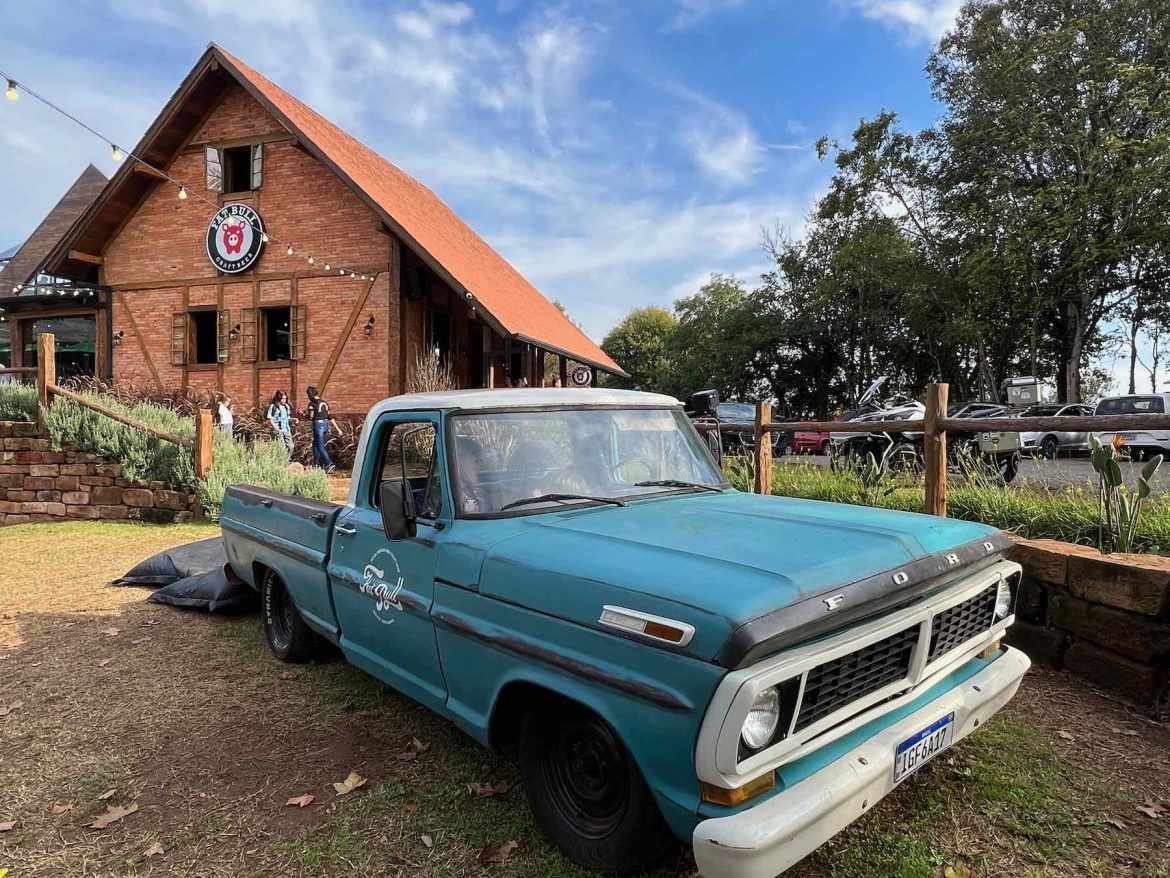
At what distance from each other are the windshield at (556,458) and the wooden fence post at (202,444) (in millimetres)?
8361

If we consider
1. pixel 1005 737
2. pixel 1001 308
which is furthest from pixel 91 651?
pixel 1001 308

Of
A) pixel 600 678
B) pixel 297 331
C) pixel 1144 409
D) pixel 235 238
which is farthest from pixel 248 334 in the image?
pixel 1144 409

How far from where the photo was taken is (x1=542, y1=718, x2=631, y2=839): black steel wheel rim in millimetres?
2185

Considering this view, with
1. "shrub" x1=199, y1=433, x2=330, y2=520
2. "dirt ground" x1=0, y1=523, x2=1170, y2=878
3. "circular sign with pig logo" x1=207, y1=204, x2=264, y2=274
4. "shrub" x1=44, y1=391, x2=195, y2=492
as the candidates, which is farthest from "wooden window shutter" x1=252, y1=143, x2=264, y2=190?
"dirt ground" x1=0, y1=523, x2=1170, y2=878

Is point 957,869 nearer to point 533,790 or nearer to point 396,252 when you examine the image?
point 533,790

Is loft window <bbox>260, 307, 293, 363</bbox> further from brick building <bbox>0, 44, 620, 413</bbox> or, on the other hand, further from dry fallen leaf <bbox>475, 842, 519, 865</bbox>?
dry fallen leaf <bbox>475, 842, 519, 865</bbox>

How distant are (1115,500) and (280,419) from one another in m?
13.7

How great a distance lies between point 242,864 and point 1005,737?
10.9ft

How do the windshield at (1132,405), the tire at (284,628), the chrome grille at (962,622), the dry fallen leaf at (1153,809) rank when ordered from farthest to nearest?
1. the windshield at (1132,405)
2. the tire at (284,628)
3. the dry fallen leaf at (1153,809)
4. the chrome grille at (962,622)

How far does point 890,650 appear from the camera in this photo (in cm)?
220

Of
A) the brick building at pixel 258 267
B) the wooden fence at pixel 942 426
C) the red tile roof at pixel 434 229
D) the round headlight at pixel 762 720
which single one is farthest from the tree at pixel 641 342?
the round headlight at pixel 762 720

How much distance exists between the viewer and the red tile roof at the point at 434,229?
14164 mm

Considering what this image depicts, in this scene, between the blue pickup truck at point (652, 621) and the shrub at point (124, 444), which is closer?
the blue pickup truck at point (652, 621)

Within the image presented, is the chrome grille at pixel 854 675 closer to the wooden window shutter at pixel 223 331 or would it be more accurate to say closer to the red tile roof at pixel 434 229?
the red tile roof at pixel 434 229
